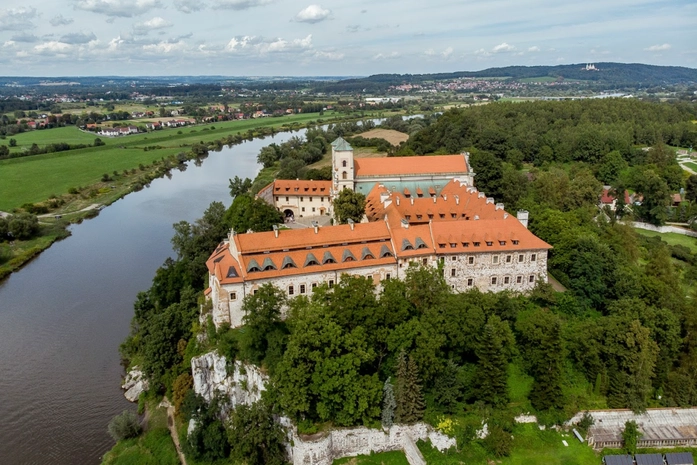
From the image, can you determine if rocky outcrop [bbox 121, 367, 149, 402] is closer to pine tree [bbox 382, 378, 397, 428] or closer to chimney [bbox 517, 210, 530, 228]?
pine tree [bbox 382, 378, 397, 428]

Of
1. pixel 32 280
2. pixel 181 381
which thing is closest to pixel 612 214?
pixel 181 381

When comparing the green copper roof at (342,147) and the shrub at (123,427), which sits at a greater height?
the green copper roof at (342,147)

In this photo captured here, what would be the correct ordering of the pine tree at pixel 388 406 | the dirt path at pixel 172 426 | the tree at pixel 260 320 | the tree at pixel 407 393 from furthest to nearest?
the dirt path at pixel 172 426, the tree at pixel 260 320, the pine tree at pixel 388 406, the tree at pixel 407 393

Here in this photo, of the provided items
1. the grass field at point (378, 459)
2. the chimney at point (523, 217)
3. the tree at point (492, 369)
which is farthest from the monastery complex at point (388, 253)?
the grass field at point (378, 459)

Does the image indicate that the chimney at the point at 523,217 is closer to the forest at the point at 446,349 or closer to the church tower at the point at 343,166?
the forest at the point at 446,349

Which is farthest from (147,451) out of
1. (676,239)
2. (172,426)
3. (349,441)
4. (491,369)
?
(676,239)

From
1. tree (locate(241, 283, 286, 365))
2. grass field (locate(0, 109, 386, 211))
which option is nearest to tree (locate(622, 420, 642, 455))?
tree (locate(241, 283, 286, 365))

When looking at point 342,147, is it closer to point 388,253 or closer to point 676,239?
point 388,253
